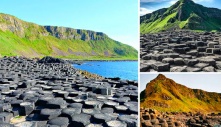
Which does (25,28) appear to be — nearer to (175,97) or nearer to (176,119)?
(176,119)

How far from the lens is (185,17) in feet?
22.9

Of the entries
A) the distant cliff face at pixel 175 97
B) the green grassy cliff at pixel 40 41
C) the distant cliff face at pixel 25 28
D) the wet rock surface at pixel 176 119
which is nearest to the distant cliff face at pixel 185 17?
the distant cliff face at pixel 175 97

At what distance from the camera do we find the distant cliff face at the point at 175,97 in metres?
3.94

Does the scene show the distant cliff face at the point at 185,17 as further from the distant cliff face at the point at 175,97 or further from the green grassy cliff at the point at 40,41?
the green grassy cliff at the point at 40,41

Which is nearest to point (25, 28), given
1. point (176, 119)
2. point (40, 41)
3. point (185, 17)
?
point (40, 41)

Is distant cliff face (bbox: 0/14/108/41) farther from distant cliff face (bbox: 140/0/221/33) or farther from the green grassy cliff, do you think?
distant cliff face (bbox: 140/0/221/33)

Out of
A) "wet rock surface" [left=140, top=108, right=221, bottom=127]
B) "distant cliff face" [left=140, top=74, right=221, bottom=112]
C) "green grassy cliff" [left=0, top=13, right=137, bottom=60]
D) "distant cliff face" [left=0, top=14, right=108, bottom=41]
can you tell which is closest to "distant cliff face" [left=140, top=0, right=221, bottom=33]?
"distant cliff face" [left=140, top=74, right=221, bottom=112]

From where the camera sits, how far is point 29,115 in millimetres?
8367

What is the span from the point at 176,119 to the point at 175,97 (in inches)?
41.3

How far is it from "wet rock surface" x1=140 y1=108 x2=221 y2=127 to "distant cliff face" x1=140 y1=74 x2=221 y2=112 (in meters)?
0.18

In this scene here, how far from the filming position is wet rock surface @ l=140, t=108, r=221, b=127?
187 inches

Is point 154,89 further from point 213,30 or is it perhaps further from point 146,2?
point 213,30

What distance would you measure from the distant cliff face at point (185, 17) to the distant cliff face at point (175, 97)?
1.27 meters

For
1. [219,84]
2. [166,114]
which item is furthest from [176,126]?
[219,84]
